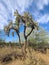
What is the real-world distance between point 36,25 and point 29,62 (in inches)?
288

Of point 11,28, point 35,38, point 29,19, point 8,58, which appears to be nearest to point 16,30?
point 11,28

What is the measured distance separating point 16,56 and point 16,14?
487 cm

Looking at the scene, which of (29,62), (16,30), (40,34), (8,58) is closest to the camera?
(29,62)

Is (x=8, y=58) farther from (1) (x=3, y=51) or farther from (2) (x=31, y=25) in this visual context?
(2) (x=31, y=25)

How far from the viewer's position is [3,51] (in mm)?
21688

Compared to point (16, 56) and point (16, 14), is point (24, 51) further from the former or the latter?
point (16, 14)

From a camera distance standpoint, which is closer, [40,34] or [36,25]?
[36,25]

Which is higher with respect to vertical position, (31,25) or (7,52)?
(31,25)

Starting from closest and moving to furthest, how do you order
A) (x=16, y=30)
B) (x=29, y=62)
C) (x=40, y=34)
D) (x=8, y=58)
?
1. (x=29, y=62)
2. (x=8, y=58)
3. (x=16, y=30)
4. (x=40, y=34)

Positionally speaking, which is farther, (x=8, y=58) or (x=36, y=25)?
(x=36, y=25)

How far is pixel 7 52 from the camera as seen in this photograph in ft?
71.8

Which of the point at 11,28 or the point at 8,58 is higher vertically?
the point at 11,28

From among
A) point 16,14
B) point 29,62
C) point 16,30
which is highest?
point 16,14

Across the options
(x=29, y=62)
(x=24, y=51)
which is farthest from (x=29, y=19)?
(x=29, y=62)
